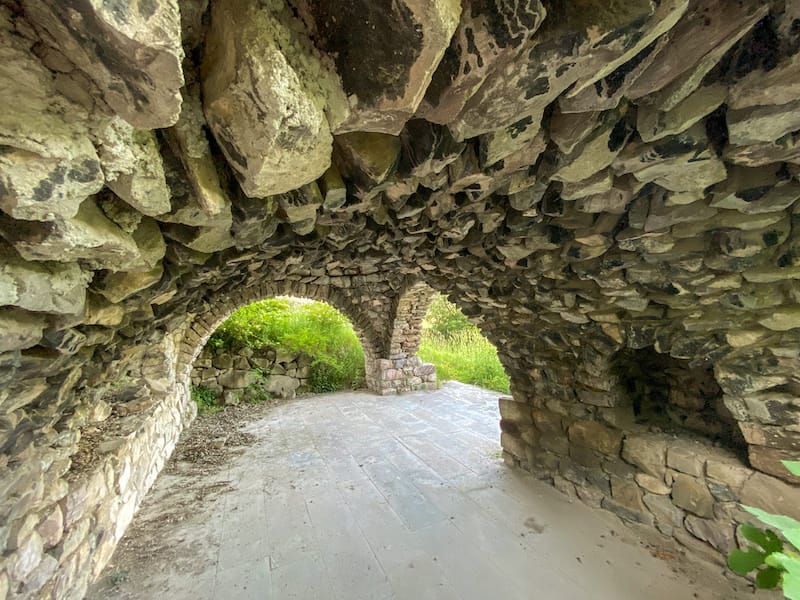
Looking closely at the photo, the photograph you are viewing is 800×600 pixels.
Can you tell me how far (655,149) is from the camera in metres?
0.99

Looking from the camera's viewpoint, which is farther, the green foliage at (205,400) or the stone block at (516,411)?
the green foliage at (205,400)

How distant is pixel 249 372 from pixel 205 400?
726 mm

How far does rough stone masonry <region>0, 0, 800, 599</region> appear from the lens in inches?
21.6

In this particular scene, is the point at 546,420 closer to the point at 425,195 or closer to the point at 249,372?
the point at 425,195

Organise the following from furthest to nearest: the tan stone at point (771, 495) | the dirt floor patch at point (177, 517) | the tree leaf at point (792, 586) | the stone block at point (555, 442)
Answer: the stone block at point (555, 442)
the dirt floor patch at point (177, 517)
the tan stone at point (771, 495)
the tree leaf at point (792, 586)

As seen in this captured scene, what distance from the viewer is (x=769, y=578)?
1353mm

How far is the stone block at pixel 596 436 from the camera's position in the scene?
2.37 metres

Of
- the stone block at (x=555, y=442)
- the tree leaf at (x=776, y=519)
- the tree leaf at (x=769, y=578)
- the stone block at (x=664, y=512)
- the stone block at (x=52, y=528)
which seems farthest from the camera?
the stone block at (x=555, y=442)

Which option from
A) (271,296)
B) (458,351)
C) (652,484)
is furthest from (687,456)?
(458,351)

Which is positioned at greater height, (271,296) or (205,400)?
(271,296)

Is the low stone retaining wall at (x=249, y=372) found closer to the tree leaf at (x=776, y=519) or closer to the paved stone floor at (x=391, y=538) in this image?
the paved stone floor at (x=391, y=538)

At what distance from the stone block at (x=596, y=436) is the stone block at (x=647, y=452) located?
0.18ft

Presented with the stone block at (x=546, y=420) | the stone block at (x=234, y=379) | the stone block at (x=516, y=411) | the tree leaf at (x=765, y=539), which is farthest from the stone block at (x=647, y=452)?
the stone block at (x=234, y=379)

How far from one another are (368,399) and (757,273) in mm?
4960
